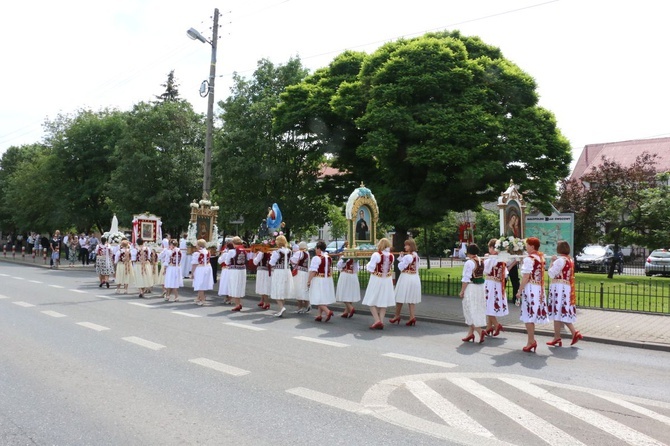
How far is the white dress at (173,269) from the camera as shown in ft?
54.1

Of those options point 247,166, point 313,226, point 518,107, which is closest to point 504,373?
point 518,107

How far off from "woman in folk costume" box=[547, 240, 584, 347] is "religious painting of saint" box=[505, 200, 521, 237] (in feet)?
21.0

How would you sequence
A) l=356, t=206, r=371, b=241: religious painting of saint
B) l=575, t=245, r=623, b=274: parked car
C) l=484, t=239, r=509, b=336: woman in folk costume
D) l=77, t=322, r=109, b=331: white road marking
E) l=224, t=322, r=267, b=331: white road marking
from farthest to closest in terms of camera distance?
l=575, t=245, r=623, b=274: parked car
l=356, t=206, r=371, b=241: religious painting of saint
l=224, t=322, r=267, b=331: white road marking
l=77, t=322, r=109, b=331: white road marking
l=484, t=239, r=509, b=336: woman in folk costume

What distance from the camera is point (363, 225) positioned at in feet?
56.8

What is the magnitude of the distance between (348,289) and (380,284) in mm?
1905

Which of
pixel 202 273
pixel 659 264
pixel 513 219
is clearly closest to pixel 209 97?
pixel 202 273

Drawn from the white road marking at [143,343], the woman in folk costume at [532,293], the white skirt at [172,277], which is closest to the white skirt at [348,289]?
the woman in folk costume at [532,293]

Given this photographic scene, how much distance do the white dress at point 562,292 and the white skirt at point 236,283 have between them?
825 cm

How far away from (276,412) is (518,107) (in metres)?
18.2

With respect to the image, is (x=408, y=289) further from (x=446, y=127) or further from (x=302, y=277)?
(x=446, y=127)

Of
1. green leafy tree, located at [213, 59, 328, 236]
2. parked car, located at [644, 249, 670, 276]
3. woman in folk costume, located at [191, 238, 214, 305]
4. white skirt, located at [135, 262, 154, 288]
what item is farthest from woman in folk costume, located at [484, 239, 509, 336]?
parked car, located at [644, 249, 670, 276]

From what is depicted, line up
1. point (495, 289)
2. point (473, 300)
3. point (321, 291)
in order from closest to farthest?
point (473, 300), point (495, 289), point (321, 291)

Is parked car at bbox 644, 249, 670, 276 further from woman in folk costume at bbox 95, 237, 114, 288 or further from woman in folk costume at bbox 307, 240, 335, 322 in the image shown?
woman in folk costume at bbox 95, 237, 114, 288

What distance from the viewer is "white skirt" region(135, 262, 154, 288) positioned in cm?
1770
